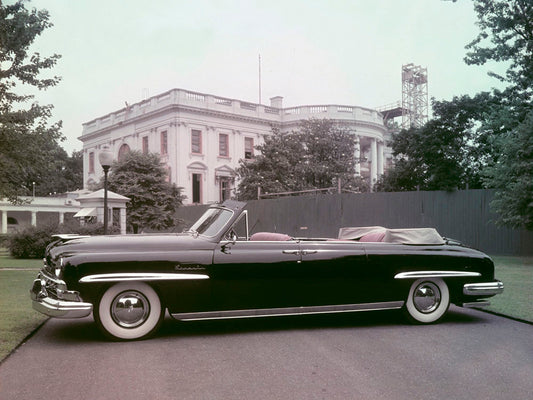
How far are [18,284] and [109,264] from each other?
19.9ft

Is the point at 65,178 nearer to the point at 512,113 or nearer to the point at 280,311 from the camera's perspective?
the point at 512,113

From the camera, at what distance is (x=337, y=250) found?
6273 millimetres

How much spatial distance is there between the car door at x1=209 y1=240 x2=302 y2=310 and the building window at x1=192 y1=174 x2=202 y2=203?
38898 mm

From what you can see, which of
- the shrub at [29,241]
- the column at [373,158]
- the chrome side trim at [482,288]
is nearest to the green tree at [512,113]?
the chrome side trim at [482,288]

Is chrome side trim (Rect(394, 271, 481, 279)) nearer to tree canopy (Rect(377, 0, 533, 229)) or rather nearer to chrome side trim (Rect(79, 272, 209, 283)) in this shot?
chrome side trim (Rect(79, 272, 209, 283))

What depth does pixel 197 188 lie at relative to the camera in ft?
147

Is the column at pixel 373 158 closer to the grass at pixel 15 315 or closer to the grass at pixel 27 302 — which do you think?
the grass at pixel 27 302

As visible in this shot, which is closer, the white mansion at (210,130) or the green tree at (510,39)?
the green tree at (510,39)

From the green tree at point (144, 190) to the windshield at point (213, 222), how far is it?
21.6 m

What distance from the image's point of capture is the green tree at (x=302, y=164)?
33812 millimetres

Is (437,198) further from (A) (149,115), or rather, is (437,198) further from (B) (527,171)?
(A) (149,115)

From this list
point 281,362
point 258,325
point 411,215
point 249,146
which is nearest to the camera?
point 281,362

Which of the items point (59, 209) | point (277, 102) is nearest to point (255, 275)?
point (277, 102)

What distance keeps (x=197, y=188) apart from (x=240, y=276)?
39422 mm
